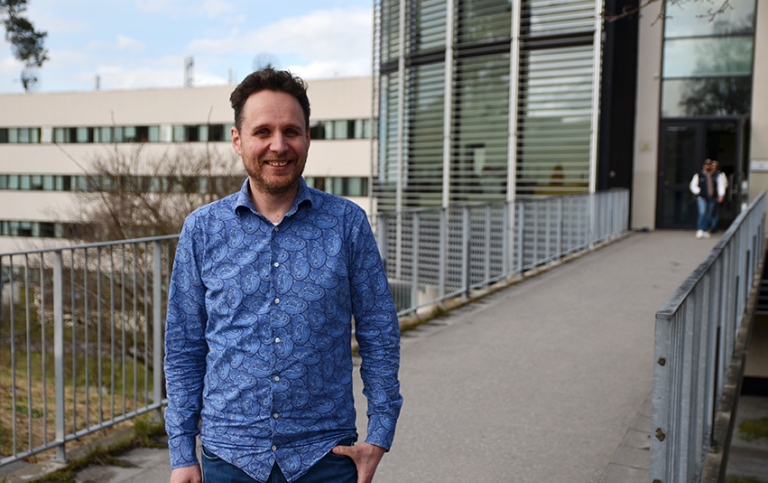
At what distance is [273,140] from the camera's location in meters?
2.22

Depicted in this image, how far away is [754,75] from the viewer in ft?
68.8

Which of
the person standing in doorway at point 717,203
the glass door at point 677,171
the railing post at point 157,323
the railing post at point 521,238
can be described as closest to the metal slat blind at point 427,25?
the glass door at point 677,171

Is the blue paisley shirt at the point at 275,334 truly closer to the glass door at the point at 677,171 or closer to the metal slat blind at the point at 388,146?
the glass door at the point at 677,171

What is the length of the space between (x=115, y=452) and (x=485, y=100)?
1773cm

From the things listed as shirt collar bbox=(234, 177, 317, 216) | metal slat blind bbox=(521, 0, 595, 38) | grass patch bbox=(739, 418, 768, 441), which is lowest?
grass patch bbox=(739, 418, 768, 441)

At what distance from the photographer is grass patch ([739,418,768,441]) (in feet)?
42.0

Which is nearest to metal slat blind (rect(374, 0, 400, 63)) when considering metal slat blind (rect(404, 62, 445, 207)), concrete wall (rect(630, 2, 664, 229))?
metal slat blind (rect(404, 62, 445, 207))

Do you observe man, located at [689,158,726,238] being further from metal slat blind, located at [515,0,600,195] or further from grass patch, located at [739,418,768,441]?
grass patch, located at [739,418,768,441]

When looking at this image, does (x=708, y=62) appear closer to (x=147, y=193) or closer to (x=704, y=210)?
(x=704, y=210)

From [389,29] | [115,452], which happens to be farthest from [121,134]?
[115,452]

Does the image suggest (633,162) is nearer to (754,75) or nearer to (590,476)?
(754,75)

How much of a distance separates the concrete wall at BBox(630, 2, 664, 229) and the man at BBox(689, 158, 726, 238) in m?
2.54

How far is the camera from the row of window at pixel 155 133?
44438 mm

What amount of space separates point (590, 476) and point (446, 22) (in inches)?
731
